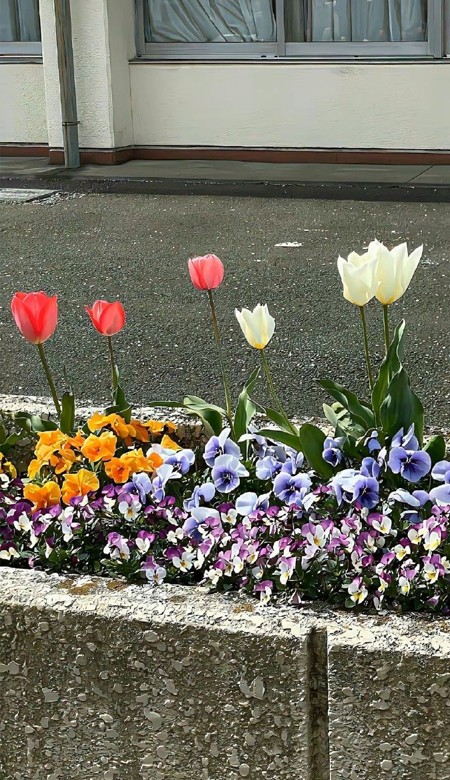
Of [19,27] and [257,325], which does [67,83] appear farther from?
[257,325]

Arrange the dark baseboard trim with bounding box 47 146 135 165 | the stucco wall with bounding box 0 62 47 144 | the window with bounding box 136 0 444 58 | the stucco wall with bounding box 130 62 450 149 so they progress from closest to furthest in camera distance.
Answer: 1. the stucco wall with bounding box 130 62 450 149
2. the window with bounding box 136 0 444 58
3. the dark baseboard trim with bounding box 47 146 135 165
4. the stucco wall with bounding box 0 62 47 144

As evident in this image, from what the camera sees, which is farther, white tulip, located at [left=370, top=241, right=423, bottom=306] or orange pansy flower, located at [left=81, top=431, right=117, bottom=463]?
orange pansy flower, located at [left=81, top=431, right=117, bottom=463]

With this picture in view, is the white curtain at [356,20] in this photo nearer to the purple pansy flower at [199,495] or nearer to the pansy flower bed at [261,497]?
the pansy flower bed at [261,497]

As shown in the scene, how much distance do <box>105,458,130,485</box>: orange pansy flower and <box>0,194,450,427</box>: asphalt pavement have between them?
195cm

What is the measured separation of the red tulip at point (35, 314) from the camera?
262 cm

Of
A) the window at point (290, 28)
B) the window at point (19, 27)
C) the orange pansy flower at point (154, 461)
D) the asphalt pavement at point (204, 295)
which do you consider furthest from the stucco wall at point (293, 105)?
the orange pansy flower at point (154, 461)

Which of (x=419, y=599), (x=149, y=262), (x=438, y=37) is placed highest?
(x=438, y=37)

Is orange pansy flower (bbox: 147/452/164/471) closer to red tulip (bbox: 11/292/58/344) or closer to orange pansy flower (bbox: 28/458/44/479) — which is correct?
orange pansy flower (bbox: 28/458/44/479)

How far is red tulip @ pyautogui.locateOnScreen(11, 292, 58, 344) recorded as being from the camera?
8.59ft

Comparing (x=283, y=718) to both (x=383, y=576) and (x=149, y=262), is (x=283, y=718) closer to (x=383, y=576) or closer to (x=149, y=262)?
(x=383, y=576)

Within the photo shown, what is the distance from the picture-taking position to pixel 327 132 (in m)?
12.6

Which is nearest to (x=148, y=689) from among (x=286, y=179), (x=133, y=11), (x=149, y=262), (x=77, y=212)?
(x=149, y=262)

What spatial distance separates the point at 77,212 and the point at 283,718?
8626 mm

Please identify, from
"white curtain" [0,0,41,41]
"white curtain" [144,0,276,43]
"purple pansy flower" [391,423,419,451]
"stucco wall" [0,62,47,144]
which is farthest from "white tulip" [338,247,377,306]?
"white curtain" [0,0,41,41]
